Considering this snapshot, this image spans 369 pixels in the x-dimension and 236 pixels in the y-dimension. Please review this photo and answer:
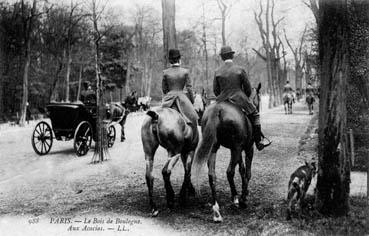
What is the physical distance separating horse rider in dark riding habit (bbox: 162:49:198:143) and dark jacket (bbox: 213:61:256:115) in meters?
0.59

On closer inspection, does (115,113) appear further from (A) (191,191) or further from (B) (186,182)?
(B) (186,182)

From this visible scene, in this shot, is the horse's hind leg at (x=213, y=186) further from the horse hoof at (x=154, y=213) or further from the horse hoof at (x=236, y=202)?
the horse hoof at (x=154, y=213)

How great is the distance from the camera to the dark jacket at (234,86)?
6375mm

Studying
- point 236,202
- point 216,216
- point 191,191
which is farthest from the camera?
point 191,191

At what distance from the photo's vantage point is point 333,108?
5.34 meters

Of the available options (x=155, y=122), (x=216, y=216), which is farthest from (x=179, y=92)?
(x=216, y=216)

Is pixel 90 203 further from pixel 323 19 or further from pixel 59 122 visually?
pixel 59 122

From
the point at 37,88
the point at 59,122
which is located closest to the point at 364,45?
the point at 59,122

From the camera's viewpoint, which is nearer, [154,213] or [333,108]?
[333,108]

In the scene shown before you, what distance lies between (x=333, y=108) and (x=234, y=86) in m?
1.69

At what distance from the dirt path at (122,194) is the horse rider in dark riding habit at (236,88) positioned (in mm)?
1455

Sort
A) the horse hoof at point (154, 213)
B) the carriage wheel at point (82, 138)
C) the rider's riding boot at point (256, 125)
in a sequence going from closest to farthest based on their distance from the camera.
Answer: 1. the horse hoof at point (154, 213)
2. the rider's riding boot at point (256, 125)
3. the carriage wheel at point (82, 138)

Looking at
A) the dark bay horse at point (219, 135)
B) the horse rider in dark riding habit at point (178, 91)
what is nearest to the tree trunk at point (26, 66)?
the horse rider in dark riding habit at point (178, 91)

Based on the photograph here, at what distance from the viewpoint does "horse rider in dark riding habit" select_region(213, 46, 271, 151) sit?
20.9 feet
